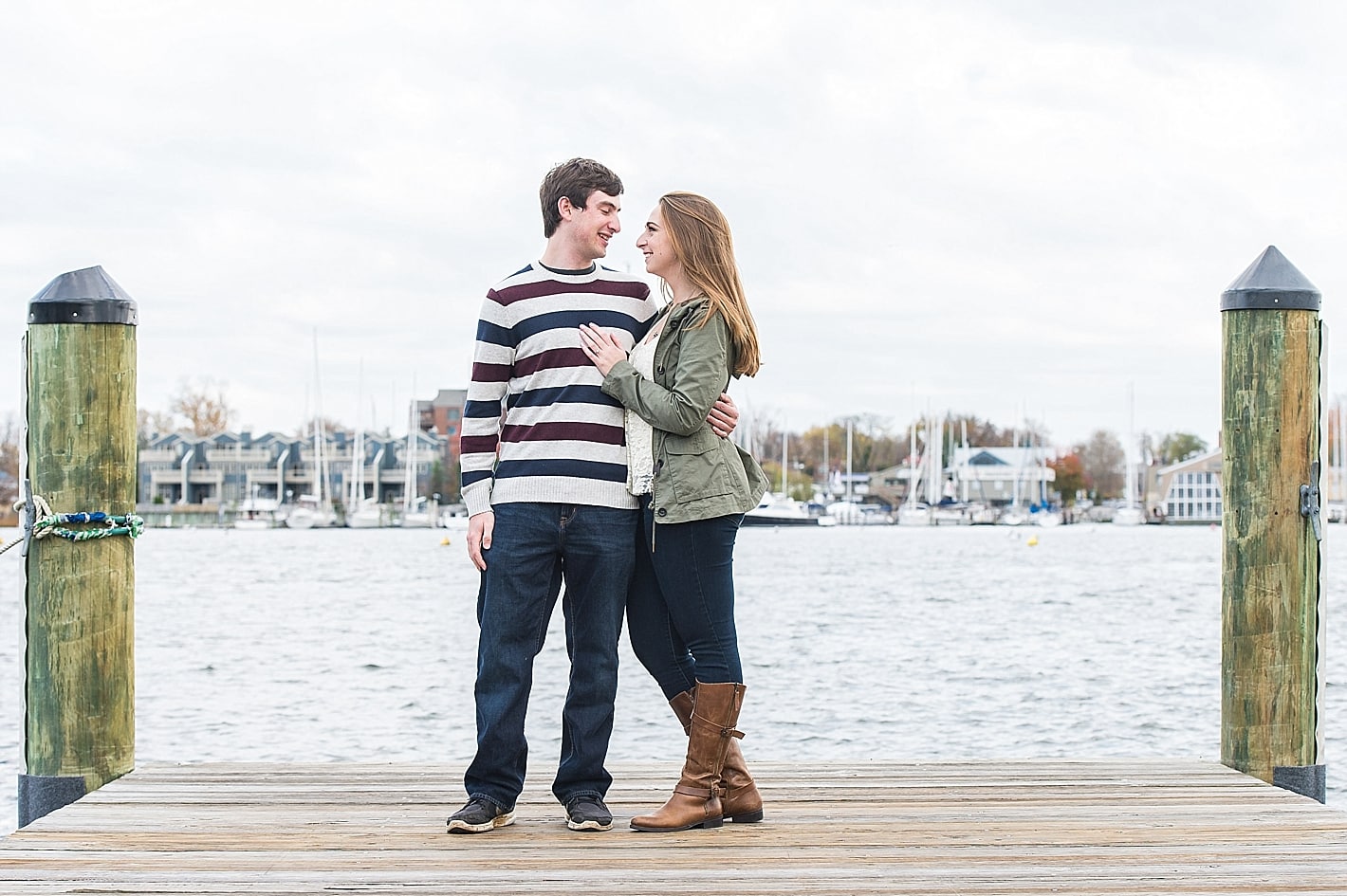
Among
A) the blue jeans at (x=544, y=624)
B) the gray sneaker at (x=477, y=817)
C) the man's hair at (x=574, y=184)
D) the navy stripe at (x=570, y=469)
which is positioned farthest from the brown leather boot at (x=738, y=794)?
the man's hair at (x=574, y=184)

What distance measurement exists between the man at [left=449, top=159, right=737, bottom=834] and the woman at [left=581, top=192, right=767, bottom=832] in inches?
3.3

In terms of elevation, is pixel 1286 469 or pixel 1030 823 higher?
pixel 1286 469

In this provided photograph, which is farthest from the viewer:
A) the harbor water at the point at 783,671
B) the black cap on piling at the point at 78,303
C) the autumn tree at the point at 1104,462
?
the autumn tree at the point at 1104,462

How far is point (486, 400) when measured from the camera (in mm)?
4469

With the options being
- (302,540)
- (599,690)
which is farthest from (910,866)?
(302,540)

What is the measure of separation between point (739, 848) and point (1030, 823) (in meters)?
0.89

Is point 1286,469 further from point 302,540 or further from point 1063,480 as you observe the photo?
point 1063,480

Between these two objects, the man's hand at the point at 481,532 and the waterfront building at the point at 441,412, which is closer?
the man's hand at the point at 481,532

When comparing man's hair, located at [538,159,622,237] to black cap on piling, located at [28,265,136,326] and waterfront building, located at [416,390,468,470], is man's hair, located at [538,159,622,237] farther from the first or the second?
waterfront building, located at [416,390,468,470]

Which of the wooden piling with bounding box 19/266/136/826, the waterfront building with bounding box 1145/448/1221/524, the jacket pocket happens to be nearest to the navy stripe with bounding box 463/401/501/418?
the jacket pocket

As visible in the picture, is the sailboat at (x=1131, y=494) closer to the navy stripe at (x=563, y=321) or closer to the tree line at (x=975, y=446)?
the tree line at (x=975, y=446)

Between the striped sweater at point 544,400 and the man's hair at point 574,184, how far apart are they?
0.17 m

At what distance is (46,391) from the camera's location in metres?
5.09

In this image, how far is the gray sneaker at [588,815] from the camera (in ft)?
14.4
